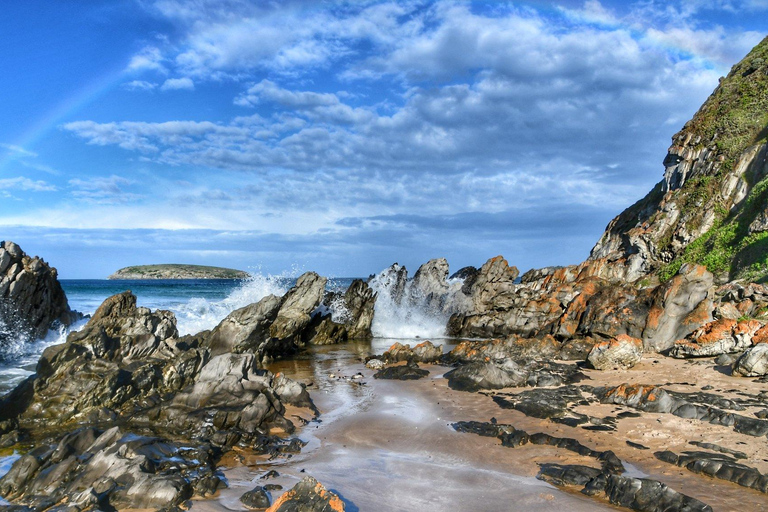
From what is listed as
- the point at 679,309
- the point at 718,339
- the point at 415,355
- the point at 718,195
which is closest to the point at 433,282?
the point at 415,355

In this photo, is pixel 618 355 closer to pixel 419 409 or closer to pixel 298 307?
pixel 419 409

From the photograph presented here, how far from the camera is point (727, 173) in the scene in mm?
28469

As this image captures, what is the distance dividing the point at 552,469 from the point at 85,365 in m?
11.2

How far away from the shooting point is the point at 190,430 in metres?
9.93

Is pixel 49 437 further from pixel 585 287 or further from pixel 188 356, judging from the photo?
pixel 585 287

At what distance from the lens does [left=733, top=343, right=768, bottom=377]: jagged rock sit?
12.2 meters

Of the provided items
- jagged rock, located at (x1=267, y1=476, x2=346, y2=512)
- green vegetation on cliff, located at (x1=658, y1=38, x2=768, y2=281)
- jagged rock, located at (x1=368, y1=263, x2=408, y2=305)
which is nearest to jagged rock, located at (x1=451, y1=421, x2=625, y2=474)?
jagged rock, located at (x1=267, y1=476, x2=346, y2=512)

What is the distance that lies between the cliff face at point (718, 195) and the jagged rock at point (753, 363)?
920 cm

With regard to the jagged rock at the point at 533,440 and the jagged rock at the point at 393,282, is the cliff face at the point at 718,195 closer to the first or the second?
the jagged rock at the point at 393,282

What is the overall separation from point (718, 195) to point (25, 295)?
3571 centimetres

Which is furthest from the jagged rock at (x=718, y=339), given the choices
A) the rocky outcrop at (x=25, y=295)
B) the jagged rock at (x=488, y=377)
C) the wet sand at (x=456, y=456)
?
the rocky outcrop at (x=25, y=295)

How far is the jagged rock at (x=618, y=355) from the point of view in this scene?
1469 cm

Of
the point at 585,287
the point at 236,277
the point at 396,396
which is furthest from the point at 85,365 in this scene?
the point at 236,277

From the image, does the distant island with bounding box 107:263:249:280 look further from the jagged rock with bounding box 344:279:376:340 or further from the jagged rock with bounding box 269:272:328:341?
the jagged rock with bounding box 269:272:328:341
